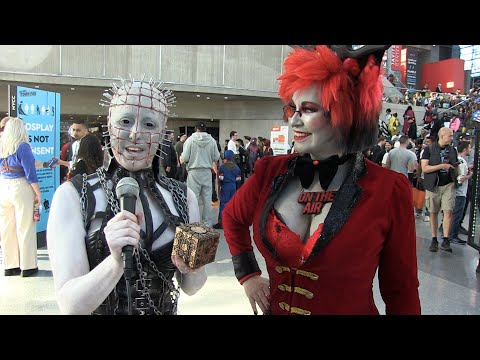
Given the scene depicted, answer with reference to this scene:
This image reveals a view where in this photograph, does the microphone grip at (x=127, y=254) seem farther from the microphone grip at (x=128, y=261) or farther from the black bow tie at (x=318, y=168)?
the black bow tie at (x=318, y=168)

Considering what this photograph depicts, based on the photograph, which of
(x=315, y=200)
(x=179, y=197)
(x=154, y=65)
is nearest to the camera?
(x=315, y=200)

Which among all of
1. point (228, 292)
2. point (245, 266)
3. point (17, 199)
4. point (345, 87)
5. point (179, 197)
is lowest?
point (228, 292)

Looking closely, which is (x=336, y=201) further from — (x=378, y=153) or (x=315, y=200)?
(x=378, y=153)

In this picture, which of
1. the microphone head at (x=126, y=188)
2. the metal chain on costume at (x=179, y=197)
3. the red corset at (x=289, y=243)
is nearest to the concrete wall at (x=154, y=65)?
the metal chain on costume at (x=179, y=197)

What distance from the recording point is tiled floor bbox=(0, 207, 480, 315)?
3.31 meters

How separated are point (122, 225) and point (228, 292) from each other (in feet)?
9.04

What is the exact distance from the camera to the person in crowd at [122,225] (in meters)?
1.15

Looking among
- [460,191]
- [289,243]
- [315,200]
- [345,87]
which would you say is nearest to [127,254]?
[289,243]

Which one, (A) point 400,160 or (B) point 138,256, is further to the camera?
(A) point 400,160

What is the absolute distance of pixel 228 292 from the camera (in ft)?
12.1

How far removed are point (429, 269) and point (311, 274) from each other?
13.1 feet

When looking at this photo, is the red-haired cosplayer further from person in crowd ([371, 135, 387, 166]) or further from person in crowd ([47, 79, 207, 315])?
person in crowd ([371, 135, 387, 166])

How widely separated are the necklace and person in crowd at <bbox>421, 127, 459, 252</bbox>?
454 cm

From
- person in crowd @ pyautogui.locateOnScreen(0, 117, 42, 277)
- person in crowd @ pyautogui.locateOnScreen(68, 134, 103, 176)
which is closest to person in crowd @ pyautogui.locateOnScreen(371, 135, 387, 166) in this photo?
person in crowd @ pyautogui.locateOnScreen(68, 134, 103, 176)
